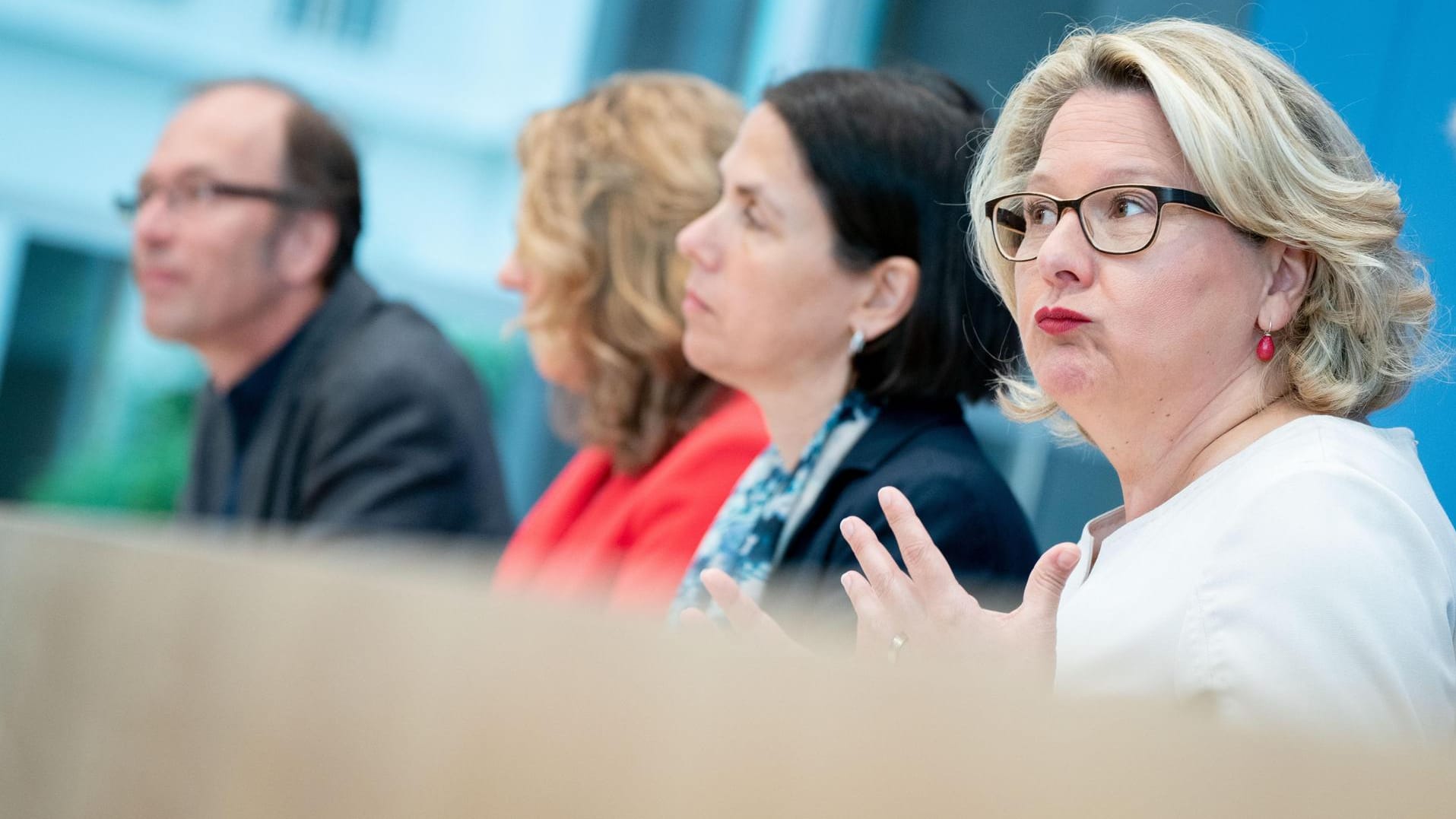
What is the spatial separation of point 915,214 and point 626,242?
74 centimetres

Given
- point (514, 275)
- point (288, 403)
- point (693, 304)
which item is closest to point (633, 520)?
point (693, 304)

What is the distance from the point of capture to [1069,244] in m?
1.25

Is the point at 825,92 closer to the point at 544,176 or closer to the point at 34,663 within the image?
the point at 544,176

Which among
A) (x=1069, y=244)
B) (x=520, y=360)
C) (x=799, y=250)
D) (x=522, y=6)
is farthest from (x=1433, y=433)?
(x=522, y=6)

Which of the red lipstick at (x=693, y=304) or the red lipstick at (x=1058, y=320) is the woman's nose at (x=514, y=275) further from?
the red lipstick at (x=1058, y=320)

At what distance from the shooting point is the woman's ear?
1.21 m

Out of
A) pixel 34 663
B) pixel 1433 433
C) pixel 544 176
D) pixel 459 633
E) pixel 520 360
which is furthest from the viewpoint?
pixel 520 360

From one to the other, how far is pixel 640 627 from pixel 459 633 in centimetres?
7

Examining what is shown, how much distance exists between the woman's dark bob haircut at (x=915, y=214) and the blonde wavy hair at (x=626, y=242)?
0.52m

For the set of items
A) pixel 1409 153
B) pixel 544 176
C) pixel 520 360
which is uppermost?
pixel 1409 153

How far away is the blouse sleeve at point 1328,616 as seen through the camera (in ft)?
3.15

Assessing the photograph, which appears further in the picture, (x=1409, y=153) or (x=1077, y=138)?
(x=1409, y=153)

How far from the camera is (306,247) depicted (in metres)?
2.86

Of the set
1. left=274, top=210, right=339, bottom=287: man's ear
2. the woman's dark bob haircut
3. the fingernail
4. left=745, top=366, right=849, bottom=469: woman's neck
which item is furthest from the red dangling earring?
left=274, top=210, right=339, bottom=287: man's ear
